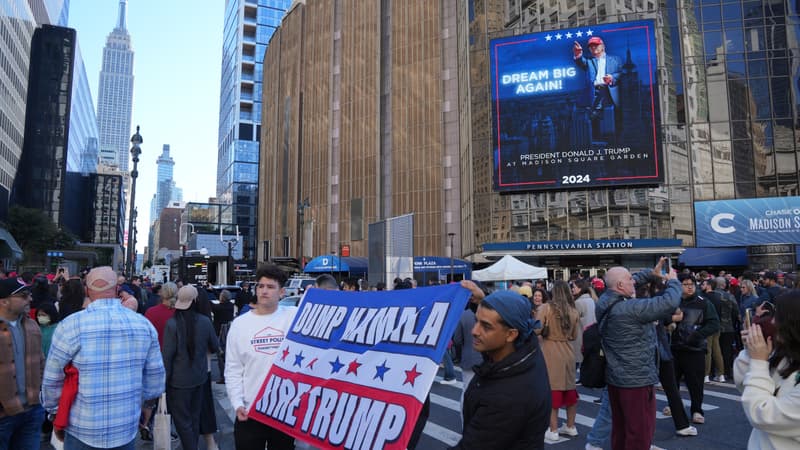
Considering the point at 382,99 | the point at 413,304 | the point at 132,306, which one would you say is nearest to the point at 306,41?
the point at 382,99

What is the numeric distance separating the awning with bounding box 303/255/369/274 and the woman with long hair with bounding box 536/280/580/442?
2434cm

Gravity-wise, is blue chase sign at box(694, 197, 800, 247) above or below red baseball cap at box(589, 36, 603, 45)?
below

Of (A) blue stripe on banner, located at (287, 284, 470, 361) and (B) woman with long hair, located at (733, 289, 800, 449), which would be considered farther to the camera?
(A) blue stripe on banner, located at (287, 284, 470, 361)

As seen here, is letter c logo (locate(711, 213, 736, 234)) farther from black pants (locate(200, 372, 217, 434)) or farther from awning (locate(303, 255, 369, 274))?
black pants (locate(200, 372, 217, 434))

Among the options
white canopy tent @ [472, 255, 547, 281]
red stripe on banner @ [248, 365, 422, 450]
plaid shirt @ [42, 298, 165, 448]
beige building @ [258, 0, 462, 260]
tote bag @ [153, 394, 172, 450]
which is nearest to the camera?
red stripe on banner @ [248, 365, 422, 450]

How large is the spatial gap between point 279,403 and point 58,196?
9017 cm

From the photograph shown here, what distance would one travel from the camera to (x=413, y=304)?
3586 mm

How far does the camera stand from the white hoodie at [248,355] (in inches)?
168

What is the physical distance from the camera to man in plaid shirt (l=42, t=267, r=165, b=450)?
12.6 feet

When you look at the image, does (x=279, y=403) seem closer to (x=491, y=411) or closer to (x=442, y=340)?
(x=442, y=340)

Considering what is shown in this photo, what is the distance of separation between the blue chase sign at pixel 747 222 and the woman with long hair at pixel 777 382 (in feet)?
126

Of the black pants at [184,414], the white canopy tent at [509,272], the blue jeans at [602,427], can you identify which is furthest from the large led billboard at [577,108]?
the black pants at [184,414]

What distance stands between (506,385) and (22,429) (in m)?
4.37

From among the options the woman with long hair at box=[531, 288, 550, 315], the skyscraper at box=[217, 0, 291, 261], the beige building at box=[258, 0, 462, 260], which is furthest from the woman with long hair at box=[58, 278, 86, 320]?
the skyscraper at box=[217, 0, 291, 261]
